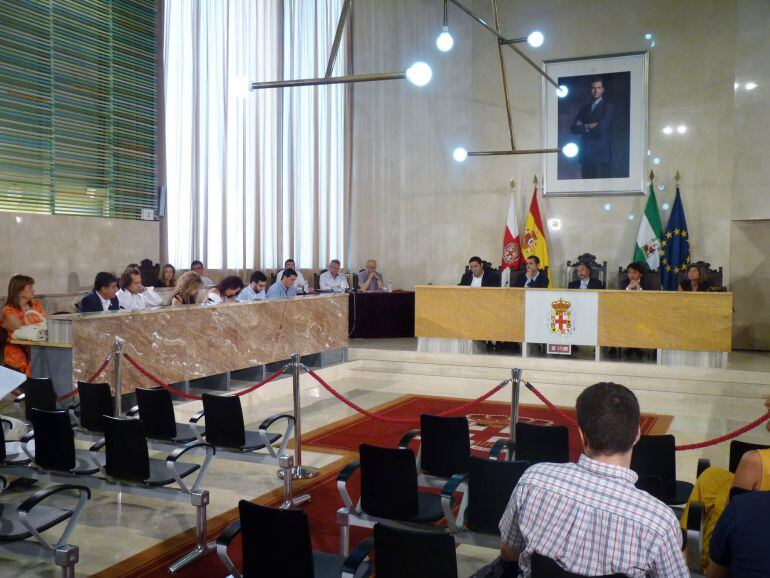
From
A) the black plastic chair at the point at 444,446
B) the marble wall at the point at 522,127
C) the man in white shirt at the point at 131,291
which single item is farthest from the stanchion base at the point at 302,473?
the marble wall at the point at 522,127

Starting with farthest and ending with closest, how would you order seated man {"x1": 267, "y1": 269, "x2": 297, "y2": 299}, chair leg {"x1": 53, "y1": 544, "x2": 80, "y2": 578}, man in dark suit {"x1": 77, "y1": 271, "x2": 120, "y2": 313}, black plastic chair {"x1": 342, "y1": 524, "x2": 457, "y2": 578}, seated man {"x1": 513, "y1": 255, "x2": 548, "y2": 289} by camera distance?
seated man {"x1": 513, "y1": 255, "x2": 548, "y2": 289} < seated man {"x1": 267, "y1": 269, "x2": 297, "y2": 299} < man in dark suit {"x1": 77, "y1": 271, "x2": 120, "y2": 313} < chair leg {"x1": 53, "y1": 544, "x2": 80, "y2": 578} < black plastic chair {"x1": 342, "y1": 524, "x2": 457, "y2": 578}

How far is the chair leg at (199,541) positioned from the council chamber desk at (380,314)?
841 cm

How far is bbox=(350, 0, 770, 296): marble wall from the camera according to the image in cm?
1246

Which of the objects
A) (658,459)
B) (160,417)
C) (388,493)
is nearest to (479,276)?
(160,417)

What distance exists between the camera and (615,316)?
31.7 ft

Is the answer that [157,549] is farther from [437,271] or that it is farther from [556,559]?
[437,271]

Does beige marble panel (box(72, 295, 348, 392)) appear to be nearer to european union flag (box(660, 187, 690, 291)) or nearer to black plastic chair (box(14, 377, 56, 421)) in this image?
black plastic chair (box(14, 377, 56, 421))

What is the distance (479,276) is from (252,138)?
4819mm


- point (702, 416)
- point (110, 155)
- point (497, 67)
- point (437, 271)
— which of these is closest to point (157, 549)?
point (702, 416)

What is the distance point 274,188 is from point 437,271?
11.6ft

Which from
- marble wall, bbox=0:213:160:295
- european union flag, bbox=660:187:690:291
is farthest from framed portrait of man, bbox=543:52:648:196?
marble wall, bbox=0:213:160:295

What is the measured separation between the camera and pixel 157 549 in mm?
4117

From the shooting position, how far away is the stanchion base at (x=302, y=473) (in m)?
5.43

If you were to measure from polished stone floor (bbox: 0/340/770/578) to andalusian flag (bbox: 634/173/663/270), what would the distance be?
226 centimetres
